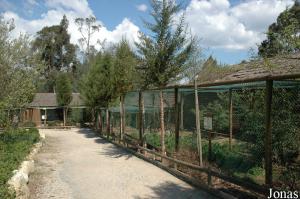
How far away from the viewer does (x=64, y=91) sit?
135 feet

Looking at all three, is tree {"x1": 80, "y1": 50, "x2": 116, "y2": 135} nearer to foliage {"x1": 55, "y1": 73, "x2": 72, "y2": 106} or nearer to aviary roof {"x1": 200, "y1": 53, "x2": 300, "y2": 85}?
foliage {"x1": 55, "y1": 73, "x2": 72, "y2": 106}

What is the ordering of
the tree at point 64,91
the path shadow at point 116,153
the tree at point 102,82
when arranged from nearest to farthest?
the path shadow at point 116,153
the tree at point 102,82
the tree at point 64,91

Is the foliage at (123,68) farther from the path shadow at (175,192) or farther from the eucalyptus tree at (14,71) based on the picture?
the path shadow at (175,192)

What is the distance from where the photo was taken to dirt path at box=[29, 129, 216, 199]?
9023 mm

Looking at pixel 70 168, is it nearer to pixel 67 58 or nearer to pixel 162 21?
pixel 162 21

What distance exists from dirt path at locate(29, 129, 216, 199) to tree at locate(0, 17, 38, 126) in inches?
108

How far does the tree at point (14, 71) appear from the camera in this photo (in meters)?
15.3

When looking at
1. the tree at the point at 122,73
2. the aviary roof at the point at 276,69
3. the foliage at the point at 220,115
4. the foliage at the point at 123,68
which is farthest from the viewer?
the tree at the point at 122,73

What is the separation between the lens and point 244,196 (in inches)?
314

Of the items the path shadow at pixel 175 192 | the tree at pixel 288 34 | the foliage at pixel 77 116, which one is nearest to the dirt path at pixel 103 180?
the path shadow at pixel 175 192

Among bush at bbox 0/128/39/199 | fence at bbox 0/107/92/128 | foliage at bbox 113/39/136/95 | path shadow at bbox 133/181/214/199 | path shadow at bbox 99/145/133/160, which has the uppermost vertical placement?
foliage at bbox 113/39/136/95

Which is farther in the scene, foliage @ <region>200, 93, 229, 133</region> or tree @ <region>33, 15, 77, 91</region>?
tree @ <region>33, 15, 77, 91</region>

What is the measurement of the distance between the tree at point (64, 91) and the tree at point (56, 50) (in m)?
22.4

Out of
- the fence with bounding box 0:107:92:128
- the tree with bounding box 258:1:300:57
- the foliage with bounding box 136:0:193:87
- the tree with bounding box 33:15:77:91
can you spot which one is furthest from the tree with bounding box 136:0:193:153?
the tree with bounding box 33:15:77:91
